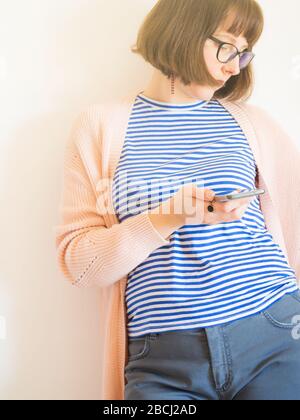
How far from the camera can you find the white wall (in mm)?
981

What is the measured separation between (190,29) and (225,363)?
2.02 ft

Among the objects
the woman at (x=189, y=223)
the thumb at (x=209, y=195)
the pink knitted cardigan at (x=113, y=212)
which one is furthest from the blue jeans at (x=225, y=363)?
the thumb at (x=209, y=195)

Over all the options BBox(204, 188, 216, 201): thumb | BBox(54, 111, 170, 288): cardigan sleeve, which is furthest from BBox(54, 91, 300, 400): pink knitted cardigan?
BBox(204, 188, 216, 201): thumb

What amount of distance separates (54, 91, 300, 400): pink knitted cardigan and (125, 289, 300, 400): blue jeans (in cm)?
11

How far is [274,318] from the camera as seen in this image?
79cm

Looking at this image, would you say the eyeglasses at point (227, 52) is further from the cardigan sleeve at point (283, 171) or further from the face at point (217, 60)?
the cardigan sleeve at point (283, 171)

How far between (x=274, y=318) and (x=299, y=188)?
1.06 ft

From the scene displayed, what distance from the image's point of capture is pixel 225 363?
0.74 metres

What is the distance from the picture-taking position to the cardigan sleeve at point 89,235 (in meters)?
0.78

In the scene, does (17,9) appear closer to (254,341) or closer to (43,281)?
(43,281)

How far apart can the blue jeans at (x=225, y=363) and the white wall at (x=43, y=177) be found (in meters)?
0.27

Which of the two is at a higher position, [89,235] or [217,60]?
[217,60]

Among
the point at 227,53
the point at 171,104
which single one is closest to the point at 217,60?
the point at 227,53

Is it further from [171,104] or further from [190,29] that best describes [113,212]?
[190,29]
